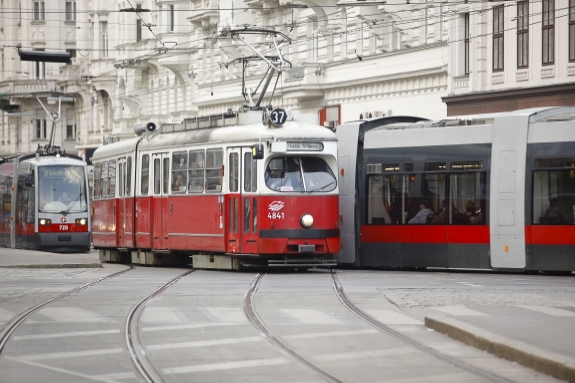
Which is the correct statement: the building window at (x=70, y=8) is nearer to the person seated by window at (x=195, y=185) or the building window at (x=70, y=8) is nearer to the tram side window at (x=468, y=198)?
the person seated by window at (x=195, y=185)

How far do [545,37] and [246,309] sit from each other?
2182cm

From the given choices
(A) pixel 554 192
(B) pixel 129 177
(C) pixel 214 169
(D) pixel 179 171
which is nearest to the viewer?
(A) pixel 554 192

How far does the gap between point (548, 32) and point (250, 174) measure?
571 inches

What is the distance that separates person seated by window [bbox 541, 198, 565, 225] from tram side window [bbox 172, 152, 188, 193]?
25.6 feet

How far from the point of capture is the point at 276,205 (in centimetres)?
2461

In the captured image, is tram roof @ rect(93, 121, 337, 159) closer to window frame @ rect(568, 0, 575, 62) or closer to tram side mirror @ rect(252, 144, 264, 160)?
tram side mirror @ rect(252, 144, 264, 160)

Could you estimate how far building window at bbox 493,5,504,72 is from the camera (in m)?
38.4

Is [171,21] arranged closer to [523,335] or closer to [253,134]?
[253,134]

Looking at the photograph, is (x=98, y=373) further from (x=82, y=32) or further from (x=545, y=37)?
(x=82, y=32)

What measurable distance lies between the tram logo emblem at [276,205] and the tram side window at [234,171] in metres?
0.99

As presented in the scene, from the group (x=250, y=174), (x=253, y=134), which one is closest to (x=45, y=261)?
(x=250, y=174)

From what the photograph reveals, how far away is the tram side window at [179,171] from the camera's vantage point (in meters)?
27.4

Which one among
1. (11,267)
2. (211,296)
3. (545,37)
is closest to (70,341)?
(211,296)

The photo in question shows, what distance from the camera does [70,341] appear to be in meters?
13.6
